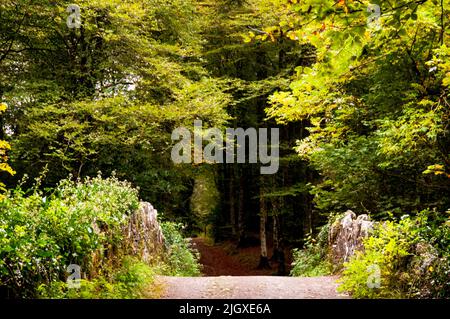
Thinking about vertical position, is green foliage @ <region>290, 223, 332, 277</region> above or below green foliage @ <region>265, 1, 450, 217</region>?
below

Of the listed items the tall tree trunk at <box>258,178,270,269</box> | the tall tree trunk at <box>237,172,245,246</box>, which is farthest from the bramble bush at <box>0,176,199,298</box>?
the tall tree trunk at <box>237,172,245,246</box>

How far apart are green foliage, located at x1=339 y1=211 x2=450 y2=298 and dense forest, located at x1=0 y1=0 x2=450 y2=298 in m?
0.03

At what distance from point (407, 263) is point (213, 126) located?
33.8ft

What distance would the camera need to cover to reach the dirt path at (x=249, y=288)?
7.06m

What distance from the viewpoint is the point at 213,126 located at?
15.7 m

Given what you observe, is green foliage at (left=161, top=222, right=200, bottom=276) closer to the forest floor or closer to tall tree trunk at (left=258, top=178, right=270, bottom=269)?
the forest floor

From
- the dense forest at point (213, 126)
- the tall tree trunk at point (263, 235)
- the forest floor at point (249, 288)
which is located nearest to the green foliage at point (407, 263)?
the dense forest at point (213, 126)

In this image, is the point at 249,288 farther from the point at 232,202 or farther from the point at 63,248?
the point at 232,202

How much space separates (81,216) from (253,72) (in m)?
17.6

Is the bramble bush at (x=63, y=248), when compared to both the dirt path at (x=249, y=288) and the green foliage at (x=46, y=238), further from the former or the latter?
the dirt path at (x=249, y=288)

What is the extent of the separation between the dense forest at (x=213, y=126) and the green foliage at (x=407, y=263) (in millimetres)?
27

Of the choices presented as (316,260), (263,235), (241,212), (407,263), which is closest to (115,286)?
(407,263)

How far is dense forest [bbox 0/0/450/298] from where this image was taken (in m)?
4.76

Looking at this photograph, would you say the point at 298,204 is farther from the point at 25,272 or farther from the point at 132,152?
the point at 25,272
